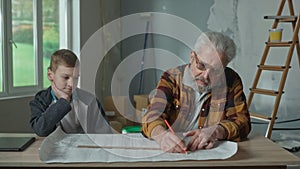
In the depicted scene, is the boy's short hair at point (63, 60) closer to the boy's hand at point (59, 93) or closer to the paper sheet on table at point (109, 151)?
the boy's hand at point (59, 93)

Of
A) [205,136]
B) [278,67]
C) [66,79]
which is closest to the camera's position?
[205,136]

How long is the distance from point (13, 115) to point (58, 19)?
123 cm

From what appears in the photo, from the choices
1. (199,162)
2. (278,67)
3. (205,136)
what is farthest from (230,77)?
(278,67)

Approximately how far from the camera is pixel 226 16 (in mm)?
4152

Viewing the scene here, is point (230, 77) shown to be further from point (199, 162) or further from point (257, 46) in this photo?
point (257, 46)

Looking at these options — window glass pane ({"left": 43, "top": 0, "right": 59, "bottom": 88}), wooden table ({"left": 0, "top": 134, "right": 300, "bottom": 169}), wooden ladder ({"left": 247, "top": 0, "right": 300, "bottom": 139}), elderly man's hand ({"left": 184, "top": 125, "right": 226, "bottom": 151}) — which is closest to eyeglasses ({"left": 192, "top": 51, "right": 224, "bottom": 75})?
elderly man's hand ({"left": 184, "top": 125, "right": 226, "bottom": 151})

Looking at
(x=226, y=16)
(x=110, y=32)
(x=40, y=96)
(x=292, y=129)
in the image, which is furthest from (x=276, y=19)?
(x=40, y=96)

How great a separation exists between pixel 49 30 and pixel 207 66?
263 centimetres

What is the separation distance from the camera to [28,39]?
369cm

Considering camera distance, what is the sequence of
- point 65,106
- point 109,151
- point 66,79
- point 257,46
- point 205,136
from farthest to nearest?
point 257,46 → point 66,79 → point 65,106 → point 205,136 → point 109,151

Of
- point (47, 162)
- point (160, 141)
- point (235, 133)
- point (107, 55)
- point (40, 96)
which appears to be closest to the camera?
point (47, 162)

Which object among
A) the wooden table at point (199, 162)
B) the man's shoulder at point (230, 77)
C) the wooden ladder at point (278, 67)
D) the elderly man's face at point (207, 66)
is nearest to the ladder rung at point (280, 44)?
the wooden ladder at point (278, 67)

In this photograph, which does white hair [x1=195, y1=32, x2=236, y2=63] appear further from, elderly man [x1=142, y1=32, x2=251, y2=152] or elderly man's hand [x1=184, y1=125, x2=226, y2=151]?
elderly man's hand [x1=184, y1=125, x2=226, y2=151]

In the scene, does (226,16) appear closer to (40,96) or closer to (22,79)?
(22,79)
